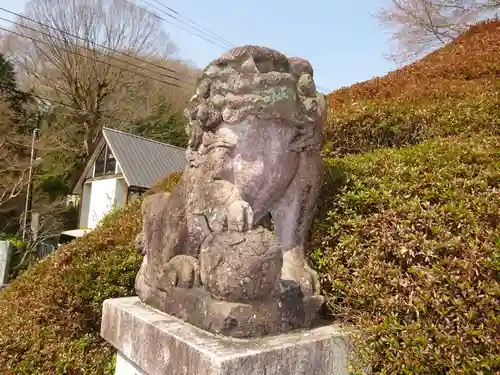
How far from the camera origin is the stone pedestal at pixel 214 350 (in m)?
1.36

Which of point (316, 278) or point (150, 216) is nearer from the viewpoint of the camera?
point (316, 278)

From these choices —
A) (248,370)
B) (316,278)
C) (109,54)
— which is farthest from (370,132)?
(109,54)

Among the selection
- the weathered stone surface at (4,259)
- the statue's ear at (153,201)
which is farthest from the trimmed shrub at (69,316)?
the weathered stone surface at (4,259)

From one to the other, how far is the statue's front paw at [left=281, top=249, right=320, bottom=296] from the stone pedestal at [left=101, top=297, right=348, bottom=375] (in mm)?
180

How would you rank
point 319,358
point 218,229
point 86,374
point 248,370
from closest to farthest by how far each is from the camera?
point 248,370 → point 319,358 → point 218,229 → point 86,374

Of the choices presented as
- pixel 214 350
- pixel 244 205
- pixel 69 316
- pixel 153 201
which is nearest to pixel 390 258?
pixel 244 205

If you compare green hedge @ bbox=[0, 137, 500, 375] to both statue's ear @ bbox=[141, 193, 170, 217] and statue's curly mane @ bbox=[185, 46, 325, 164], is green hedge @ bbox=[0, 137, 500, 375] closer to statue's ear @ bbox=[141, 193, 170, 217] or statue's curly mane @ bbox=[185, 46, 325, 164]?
statue's curly mane @ bbox=[185, 46, 325, 164]

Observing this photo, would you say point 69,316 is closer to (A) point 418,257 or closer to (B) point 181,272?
(B) point 181,272

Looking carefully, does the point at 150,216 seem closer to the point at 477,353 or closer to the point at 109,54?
the point at 477,353

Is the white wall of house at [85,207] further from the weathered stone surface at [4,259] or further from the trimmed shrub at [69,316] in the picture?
the trimmed shrub at [69,316]

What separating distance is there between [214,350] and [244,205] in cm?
59

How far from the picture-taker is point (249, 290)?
1.47m

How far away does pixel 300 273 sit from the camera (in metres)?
1.81

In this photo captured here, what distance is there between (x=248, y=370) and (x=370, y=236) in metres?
0.97
